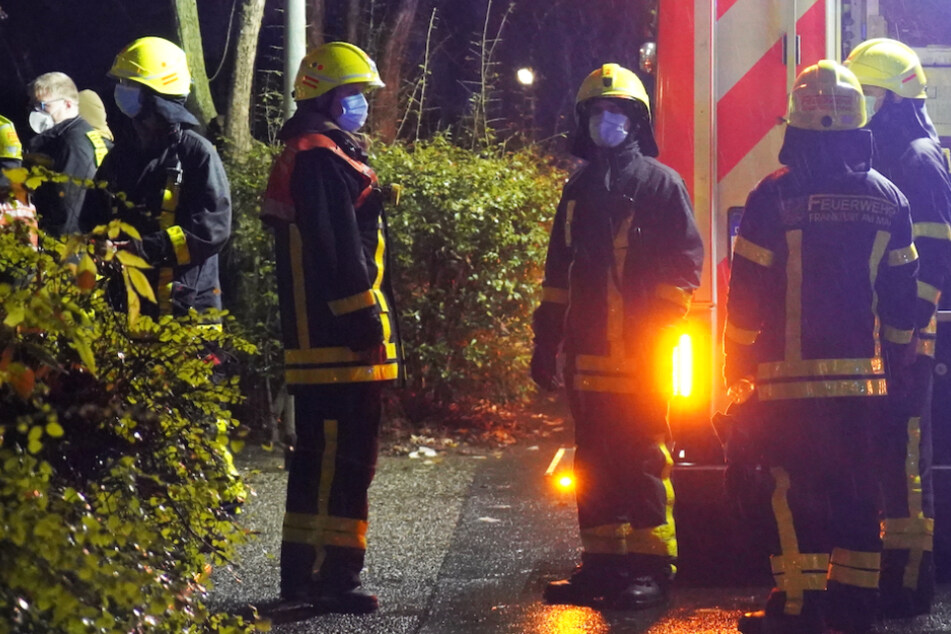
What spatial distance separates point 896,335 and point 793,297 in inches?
14.7

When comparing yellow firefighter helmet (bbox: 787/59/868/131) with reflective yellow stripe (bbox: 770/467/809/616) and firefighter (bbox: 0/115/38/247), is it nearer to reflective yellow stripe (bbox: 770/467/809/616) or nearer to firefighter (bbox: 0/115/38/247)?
reflective yellow stripe (bbox: 770/467/809/616)

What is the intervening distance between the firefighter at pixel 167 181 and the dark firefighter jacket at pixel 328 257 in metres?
0.62

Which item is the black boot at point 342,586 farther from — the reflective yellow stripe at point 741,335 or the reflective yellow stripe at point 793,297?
the reflective yellow stripe at point 793,297

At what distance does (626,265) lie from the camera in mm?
4922

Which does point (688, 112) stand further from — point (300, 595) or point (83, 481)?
point (83, 481)

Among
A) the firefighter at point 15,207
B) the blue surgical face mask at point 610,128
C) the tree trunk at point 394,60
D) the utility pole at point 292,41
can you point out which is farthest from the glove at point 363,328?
the tree trunk at point 394,60

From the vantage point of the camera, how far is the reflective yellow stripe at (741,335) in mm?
4469

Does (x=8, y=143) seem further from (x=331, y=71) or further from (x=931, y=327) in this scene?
(x=931, y=327)

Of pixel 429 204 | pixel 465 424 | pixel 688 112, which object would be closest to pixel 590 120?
pixel 688 112

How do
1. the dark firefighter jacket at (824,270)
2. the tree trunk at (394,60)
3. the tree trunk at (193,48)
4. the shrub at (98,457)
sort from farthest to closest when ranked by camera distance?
the tree trunk at (394,60) < the tree trunk at (193,48) < the dark firefighter jacket at (824,270) < the shrub at (98,457)

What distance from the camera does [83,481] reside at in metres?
2.70

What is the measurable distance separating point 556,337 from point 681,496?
2.41 ft

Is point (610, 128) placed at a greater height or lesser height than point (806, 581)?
greater

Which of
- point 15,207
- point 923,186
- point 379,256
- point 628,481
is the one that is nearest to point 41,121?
point 379,256
